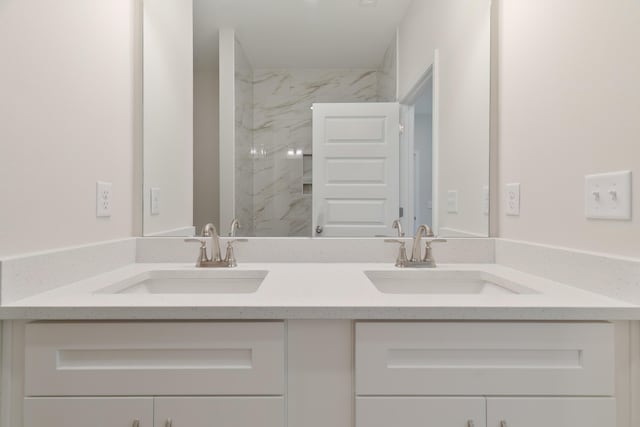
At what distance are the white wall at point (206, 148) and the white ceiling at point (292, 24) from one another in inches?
2.8

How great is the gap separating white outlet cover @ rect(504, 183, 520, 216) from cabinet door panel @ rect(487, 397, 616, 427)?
24.4 inches

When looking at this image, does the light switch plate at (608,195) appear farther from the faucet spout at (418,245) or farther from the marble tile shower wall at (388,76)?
the marble tile shower wall at (388,76)

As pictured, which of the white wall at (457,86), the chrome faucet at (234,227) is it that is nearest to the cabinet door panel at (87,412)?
the chrome faucet at (234,227)

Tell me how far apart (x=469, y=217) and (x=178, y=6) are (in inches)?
53.1

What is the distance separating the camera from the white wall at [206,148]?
1416 millimetres

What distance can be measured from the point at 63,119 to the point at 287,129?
677mm

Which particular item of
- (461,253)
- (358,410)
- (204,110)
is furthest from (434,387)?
(204,110)

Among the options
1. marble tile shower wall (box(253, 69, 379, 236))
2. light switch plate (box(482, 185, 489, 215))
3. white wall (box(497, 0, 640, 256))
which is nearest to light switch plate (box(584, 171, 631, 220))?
white wall (box(497, 0, 640, 256))

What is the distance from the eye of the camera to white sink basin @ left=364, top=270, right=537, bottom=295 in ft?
4.08

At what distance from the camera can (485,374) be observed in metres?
0.80

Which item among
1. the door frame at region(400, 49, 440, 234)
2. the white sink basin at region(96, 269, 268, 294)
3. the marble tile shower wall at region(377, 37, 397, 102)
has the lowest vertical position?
the white sink basin at region(96, 269, 268, 294)

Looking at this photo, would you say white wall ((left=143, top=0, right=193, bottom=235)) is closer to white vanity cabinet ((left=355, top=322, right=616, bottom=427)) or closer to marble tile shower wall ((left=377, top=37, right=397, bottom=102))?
marble tile shower wall ((left=377, top=37, right=397, bottom=102))

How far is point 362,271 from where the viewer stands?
48.1 inches

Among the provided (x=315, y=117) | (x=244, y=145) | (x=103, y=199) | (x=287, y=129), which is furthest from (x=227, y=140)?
(x=103, y=199)
